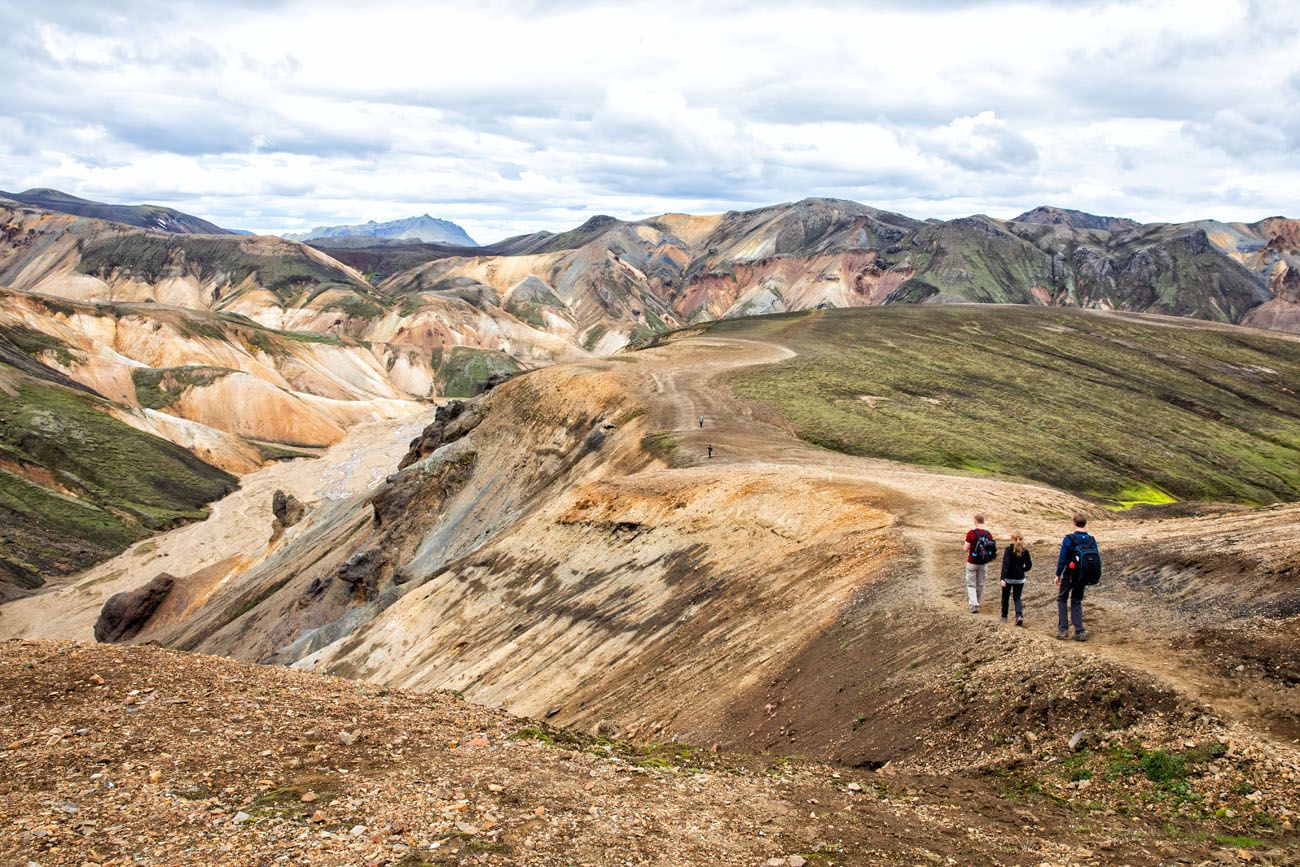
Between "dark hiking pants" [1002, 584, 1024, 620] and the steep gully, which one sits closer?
the steep gully

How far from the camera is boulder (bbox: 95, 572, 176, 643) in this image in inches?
2502

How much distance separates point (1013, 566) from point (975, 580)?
1299mm

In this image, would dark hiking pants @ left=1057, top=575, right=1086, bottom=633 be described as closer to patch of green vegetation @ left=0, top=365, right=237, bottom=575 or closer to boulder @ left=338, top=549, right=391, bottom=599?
boulder @ left=338, top=549, right=391, bottom=599

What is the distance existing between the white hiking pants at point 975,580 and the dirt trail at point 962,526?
0.38m

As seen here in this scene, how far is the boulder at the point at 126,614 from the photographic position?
63.6 m

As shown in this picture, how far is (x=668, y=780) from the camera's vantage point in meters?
13.2

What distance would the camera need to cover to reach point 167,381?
141 m

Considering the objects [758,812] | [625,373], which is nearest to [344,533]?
[625,373]

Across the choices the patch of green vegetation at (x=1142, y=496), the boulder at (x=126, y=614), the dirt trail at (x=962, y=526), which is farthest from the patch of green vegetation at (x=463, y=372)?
the patch of green vegetation at (x=1142, y=496)

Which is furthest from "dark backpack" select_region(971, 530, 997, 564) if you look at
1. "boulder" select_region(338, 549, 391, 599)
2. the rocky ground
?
"boulder" select_region(338, 549, 391, 599)

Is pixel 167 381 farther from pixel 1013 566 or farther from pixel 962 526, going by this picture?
pixel 1013 566

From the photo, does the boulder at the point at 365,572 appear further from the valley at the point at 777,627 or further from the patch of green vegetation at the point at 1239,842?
the patch of green vegetation at the point at 1239,842

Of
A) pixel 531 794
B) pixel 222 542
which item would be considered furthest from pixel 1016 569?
pixel 222 542

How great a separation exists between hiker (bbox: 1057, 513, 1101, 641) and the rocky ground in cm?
331
